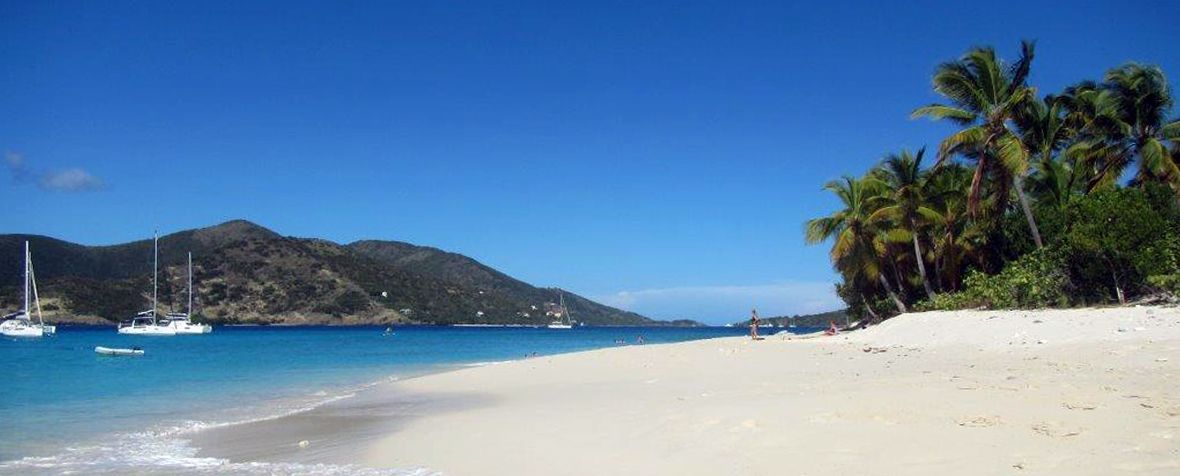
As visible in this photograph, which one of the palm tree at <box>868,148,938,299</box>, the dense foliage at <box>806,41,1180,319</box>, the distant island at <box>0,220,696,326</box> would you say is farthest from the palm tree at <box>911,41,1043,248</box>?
the distant island at <box>0,220,696,326</box>

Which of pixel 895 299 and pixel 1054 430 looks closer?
pixel 1054 430

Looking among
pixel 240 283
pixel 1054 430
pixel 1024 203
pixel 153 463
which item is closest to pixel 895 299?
pixel 1024 203

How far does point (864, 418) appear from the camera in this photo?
782cm

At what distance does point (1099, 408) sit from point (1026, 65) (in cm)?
2123

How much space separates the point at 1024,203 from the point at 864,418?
791 inches

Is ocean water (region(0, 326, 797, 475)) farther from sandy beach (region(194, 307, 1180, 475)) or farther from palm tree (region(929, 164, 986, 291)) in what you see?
palm tree (region(929, 164, 986, 291))

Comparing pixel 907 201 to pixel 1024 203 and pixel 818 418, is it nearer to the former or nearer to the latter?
pixel 1024 203

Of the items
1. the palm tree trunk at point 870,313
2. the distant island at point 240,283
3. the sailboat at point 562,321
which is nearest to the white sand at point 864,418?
the palm tree trunk at point 870,313

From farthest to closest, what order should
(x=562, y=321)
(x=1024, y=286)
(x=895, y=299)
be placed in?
(x=562, y=321)
(x=895, y=299)
(x=1024, y=286)

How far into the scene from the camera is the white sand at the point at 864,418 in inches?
241

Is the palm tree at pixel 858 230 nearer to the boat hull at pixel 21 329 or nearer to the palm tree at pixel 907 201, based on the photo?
the palm tree at pixel 907 201

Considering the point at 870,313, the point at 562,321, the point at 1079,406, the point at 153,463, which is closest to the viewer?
the point at 1079,406

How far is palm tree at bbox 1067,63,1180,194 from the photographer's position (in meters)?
25.9

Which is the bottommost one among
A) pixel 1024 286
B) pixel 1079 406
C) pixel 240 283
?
pixel 1079 406
